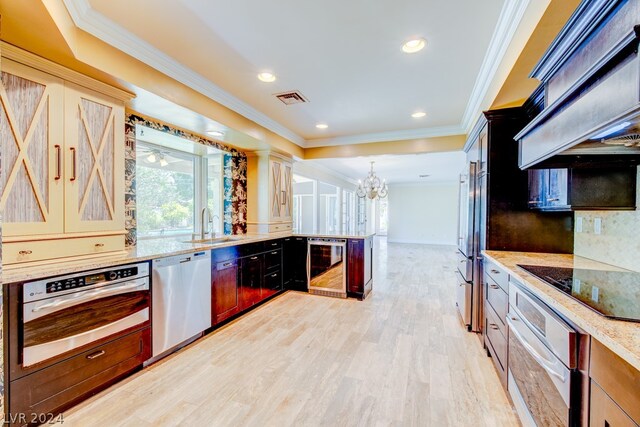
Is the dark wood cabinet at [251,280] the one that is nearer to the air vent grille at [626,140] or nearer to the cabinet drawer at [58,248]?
the cabinet drawer at [58,248]

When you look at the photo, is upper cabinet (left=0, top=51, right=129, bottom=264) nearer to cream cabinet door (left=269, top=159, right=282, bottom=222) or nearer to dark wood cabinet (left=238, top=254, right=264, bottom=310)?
dark wood cabinet (left=238, top=254, right=264, bottom=310)

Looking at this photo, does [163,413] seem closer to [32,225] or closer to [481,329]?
[32,225]

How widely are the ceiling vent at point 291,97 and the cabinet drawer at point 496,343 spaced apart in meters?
2.80

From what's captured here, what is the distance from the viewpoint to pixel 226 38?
2.06 m

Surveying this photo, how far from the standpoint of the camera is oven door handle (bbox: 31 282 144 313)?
64.5 inches

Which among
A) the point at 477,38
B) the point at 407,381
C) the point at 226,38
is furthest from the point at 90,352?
the point at 477,38

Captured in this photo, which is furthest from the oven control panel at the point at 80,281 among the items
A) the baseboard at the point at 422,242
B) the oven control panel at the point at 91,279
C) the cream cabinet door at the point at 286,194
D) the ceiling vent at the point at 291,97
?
the baseboard at the point at 422,242

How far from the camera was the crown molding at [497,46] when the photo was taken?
5.38 feet

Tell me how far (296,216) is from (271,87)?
527 centimetres

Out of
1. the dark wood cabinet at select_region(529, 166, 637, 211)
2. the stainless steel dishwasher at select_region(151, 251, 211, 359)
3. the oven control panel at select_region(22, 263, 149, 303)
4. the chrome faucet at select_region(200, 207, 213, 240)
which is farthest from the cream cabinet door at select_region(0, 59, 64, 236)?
the dark wood cabinet at select_region(529, 166, 637, 211)

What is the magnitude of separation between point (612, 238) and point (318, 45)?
2.54 m

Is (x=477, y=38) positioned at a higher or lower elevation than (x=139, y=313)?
higher

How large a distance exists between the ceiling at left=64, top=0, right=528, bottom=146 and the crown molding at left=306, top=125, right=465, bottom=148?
753 mm

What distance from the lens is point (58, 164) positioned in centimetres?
184
